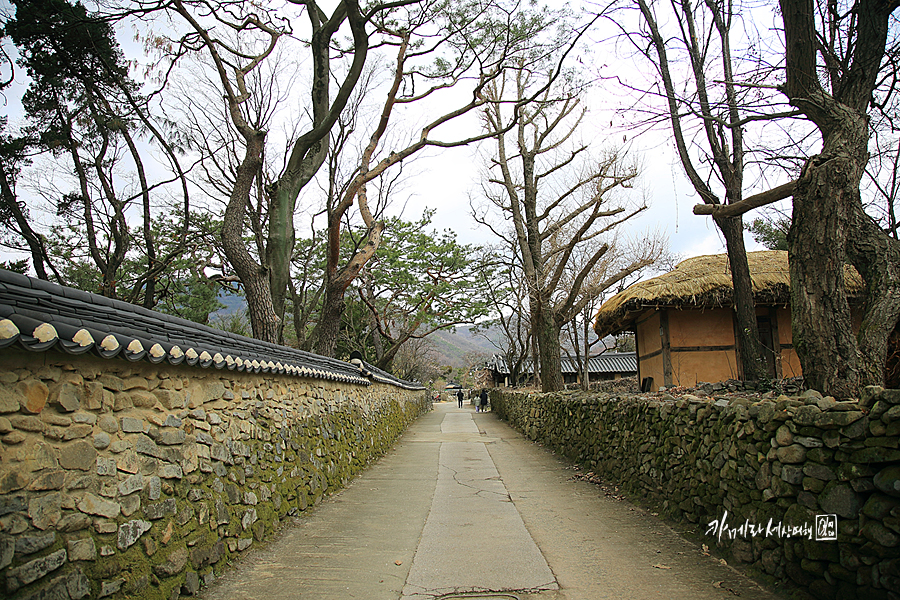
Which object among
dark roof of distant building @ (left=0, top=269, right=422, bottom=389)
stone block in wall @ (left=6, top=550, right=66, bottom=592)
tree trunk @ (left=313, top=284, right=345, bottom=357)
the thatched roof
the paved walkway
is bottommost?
the paved walkway

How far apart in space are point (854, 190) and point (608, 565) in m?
3.80

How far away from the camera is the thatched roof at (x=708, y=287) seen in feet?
38.7

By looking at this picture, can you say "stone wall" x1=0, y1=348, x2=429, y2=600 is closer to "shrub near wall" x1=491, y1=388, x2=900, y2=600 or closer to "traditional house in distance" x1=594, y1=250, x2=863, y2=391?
"shrub near wall" x1=491, y1=388, x2=900, y2=600

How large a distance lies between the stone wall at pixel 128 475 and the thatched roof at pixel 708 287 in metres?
9.52

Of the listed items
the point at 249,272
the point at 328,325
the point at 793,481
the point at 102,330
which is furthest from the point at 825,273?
the point at 328,325

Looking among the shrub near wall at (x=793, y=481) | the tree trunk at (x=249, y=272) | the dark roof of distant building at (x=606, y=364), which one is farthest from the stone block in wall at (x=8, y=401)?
the dark roof of distant building at (x=606, y=364)

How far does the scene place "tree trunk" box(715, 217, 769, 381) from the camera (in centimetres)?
979

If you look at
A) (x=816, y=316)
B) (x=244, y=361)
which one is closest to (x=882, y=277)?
(x=816, y=316)

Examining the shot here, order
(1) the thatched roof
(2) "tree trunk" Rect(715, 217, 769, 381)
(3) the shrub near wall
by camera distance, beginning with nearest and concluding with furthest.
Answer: (3) the shrub near wall → (2) "tree trunk" Rect(715, 217, 769, 381) → (1) the thatched roof

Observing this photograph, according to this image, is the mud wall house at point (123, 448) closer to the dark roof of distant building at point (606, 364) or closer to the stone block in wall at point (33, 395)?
the stone block in wall at point (33, 395)

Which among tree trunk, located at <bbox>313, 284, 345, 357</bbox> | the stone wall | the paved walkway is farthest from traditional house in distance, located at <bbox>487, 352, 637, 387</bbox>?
the stone wall

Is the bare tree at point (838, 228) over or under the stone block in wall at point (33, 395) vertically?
over

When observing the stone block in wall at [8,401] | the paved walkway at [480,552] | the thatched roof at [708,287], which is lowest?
the paved walkway at [480,552]

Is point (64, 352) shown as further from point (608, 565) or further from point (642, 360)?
point (642, 360)
